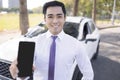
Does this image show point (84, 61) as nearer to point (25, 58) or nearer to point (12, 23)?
point (25, 58)

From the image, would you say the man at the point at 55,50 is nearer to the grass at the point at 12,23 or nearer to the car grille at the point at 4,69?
the car grille at the point at 4,69

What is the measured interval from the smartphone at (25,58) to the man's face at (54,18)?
1.18 feet

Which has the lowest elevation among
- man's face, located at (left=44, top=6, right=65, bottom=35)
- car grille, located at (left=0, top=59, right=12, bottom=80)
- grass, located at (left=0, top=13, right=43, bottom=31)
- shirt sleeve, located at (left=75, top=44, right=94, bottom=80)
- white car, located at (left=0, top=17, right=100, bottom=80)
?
grass, located at (left=0, top=13, right=43, bottom=31)

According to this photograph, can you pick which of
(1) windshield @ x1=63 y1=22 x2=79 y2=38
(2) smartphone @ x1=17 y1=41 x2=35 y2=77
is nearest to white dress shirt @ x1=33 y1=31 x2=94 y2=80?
(2) smartphone @ x1=17 y1=41 x2=35 y2=77

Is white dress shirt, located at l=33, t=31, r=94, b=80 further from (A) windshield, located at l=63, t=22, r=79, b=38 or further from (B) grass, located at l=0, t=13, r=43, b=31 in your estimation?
(B) grass, located at l=0, t=13, r=43, b=31

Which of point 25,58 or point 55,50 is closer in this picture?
point 25,58

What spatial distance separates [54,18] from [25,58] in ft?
1.61

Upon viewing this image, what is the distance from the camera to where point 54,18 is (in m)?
2.43

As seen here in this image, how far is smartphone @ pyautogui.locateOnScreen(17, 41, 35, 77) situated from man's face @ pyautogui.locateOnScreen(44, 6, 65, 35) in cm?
36

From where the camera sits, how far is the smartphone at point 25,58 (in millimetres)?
2121

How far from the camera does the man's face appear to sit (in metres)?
2.43

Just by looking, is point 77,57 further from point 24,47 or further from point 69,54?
point 24,47

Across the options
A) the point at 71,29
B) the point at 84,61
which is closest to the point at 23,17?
the point at 71,29

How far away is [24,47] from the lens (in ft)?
6.94
